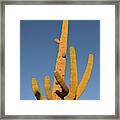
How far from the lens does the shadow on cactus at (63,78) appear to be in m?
1.35

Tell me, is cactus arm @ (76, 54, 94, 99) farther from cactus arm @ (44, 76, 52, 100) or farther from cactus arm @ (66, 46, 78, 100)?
cactus arm @ (44, 76, 52, 100)

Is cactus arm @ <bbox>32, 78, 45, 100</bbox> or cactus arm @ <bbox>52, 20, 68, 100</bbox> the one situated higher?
cactus arm @ <bbox>52, 20, 68, 100</bbox>

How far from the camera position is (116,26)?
1.36 m

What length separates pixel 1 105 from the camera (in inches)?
53.4

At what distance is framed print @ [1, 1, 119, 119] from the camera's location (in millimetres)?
1353

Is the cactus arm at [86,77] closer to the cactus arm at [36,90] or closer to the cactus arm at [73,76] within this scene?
the cactus arm at [73,76]

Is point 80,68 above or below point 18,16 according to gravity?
below

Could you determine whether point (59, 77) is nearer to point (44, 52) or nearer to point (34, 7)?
point (44, 52)

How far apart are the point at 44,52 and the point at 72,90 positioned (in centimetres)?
23

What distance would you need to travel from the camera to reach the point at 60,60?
1.36 metres

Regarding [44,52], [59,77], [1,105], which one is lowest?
[1,105]

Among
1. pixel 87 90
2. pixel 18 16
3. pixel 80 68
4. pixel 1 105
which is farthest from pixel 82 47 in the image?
pixel 1 105

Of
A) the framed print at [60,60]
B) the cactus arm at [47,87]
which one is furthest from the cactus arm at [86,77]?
the cactus arm at [47,87]

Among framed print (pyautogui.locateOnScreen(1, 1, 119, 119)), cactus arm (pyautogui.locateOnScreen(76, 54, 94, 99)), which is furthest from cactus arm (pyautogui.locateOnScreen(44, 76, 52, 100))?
cactus arm (pyautogui.locateOnScreen(76, 54, 94, 99))
